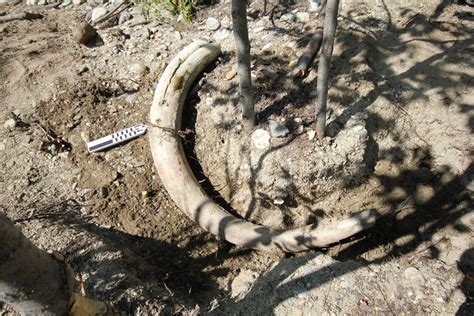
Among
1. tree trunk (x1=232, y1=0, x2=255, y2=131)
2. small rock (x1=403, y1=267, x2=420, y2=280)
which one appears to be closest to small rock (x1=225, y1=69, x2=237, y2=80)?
tree trunk (x1=232, y1=0, x2=255, y2=131)

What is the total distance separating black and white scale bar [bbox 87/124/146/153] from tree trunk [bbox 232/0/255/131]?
1.13 meters

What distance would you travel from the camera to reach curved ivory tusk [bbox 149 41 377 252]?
3.50 m

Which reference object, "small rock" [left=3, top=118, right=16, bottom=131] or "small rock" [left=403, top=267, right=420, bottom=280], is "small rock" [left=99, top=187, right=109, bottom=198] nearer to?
"small rock" [left=3, top=118, right=16, bottom=131]

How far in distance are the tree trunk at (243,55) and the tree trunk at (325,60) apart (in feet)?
1.88

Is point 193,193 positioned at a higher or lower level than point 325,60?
lower

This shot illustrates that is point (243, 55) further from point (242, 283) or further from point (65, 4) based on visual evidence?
point (65, 4)

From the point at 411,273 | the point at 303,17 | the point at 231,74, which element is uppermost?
the point at 303,17

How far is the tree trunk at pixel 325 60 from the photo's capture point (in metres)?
2.74

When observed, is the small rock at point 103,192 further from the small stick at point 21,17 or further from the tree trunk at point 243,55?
the small stick at point 21,17

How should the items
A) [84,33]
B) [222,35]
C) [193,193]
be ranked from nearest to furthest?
1. [193,193]
2. [222,35]
3. [84,33]

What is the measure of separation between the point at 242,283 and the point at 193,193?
890 mm

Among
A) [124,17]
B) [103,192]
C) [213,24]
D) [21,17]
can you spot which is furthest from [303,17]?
[21,17]

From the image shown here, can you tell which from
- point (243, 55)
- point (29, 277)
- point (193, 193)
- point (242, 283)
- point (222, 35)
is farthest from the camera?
point (222, 35)

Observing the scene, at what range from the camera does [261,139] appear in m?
3.85
